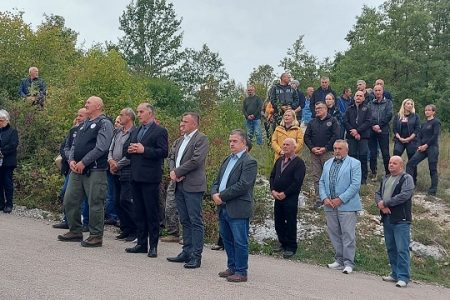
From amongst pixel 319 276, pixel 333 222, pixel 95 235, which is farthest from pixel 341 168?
pixel 95 235

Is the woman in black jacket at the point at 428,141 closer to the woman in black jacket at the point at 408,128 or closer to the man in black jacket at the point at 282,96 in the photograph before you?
the woman in black jacket at the point at 408,128

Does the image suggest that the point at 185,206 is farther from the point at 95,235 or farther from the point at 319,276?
the point at 319,276

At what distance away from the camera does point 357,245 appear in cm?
1107

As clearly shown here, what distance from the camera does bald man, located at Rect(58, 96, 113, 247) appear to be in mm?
9141

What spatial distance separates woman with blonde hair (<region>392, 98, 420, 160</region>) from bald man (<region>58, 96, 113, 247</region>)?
680 centimetres

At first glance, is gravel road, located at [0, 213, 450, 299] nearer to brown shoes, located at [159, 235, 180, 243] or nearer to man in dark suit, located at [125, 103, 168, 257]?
brown shoes, located at [159, 235, 180, 243]

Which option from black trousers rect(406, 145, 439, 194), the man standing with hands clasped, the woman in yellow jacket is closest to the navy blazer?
the man standing with hands clasped

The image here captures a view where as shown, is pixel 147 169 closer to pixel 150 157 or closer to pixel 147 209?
pixel 150 157

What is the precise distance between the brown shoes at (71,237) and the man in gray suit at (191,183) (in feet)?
6.33

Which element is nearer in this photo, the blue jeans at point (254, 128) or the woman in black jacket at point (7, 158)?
the woman in black jacket at point (7, 158)

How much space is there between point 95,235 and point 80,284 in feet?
7.25

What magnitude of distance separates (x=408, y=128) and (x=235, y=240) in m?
6.76

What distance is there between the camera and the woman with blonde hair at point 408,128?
1320 centimetres

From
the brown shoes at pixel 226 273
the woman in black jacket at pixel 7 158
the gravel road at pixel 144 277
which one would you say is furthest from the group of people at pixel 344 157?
the woman in black jacket at pixel 7 158
